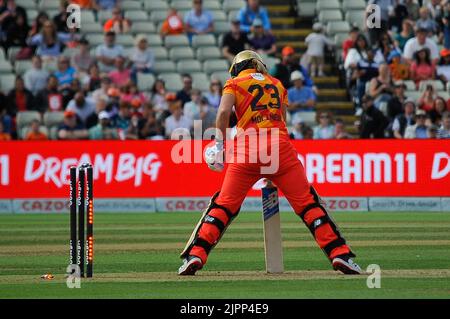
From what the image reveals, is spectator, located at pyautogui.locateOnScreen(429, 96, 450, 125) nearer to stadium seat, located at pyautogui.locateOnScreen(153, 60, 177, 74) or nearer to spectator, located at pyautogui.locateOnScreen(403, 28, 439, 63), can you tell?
spectator, located at pyautogui.locateOnScreen(403, 28, 439, 63)

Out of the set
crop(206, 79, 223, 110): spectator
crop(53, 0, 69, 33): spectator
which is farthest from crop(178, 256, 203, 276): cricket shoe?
crop(53, 0, 69, 33): spectator

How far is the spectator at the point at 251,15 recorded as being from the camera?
91.2 ft

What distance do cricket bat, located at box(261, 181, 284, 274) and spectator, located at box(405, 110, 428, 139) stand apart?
12330 mm

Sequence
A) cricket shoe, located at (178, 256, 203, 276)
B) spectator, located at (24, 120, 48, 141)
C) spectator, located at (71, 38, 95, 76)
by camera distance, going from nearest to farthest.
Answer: cricket shoe, located at (178, 256, 203, 276)
spectator, located at (24, 120, 48, 141)
spectator, located at (71, 38, 95, 76)

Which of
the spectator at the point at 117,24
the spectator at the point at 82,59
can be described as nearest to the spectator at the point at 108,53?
the spectator at the point at 82,59

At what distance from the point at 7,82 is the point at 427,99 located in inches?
349

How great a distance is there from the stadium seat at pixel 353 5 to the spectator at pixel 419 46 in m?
2.21

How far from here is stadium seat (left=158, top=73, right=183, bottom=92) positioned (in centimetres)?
2697

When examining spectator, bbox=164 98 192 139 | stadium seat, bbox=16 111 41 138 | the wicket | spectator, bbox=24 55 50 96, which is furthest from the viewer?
spectator, bbox=24 55 50 96

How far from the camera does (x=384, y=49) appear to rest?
1066 inches

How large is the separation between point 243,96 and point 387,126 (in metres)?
13.2

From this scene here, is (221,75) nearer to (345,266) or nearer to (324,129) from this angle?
(324,129)

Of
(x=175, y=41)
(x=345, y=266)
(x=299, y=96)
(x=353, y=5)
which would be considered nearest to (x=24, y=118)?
(x=175, y=41)
